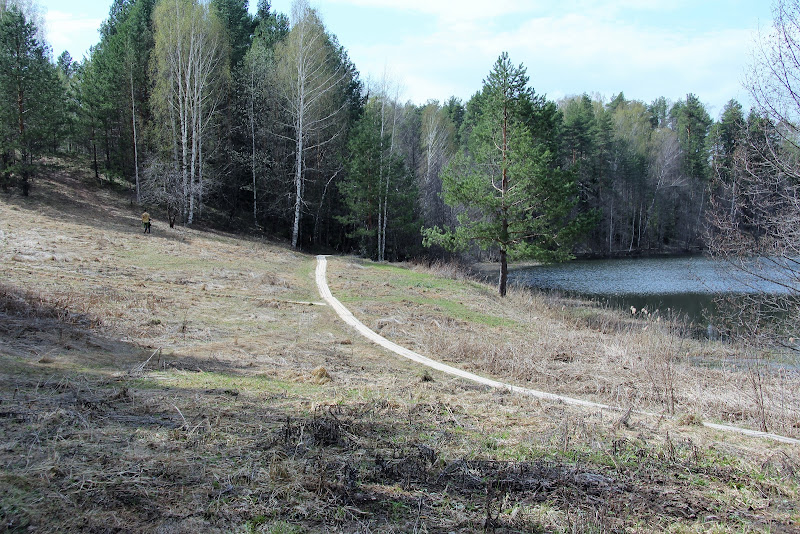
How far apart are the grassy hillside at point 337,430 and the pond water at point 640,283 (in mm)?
13211

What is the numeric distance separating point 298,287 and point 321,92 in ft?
71.4

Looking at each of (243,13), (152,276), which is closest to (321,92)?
(243,13)

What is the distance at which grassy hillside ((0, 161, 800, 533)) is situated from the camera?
3504mm

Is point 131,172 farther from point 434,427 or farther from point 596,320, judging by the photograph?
point 434,427

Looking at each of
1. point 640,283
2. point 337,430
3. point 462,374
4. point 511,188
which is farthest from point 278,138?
point 337,430

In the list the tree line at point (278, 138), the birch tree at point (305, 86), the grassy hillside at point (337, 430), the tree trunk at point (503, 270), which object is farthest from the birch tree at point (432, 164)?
the grassy hillside at point (337, 430)

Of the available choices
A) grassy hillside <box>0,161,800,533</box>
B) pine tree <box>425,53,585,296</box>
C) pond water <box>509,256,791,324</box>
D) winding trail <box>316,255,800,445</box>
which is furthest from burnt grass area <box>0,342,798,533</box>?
pine tree <box>425,53,585,296</box>

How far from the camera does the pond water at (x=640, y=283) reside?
1034 inches

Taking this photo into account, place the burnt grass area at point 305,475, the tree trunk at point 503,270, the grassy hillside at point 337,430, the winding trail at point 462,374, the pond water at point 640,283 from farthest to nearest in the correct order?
the pond water at point 640,283
the tree trunk at point 503,270
the winding trail at point 462,374
the grassy hillside at point 337,430
the burnt grass area at point 305,475

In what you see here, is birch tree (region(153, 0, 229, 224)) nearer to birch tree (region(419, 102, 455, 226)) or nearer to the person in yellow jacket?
the person in yellow jacket

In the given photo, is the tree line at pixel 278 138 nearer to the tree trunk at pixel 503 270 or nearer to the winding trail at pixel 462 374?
the tree trunk at pixel 503 270

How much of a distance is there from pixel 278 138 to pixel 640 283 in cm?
2732

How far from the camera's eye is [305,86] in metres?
37.3

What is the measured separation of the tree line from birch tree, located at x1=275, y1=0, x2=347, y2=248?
0.44 ft
